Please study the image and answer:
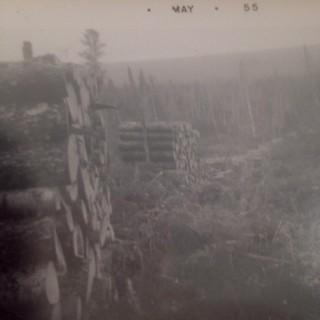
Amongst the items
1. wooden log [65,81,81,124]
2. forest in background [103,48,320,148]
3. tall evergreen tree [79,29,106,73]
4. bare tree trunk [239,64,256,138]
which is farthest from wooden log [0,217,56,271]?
bare tree trunk [239,64,256,138]

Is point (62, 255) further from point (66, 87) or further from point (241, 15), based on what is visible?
point (241, 15)

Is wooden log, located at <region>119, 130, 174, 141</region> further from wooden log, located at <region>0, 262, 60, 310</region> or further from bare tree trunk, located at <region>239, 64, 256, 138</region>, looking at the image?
wooden log, located at <region>0, 262, 60, 310</region>

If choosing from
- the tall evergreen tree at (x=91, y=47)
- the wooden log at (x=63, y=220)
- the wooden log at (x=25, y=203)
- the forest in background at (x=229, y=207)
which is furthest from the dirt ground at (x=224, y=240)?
the tall evergreen tree at (x=91, y=47)

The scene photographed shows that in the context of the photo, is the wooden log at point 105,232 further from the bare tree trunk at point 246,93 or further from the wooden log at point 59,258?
the bare tree trunk at point 246,93

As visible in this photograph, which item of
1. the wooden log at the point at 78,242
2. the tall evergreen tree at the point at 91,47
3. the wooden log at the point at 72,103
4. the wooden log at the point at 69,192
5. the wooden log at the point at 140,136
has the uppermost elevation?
the tall evergreen tree at the point at 91,47

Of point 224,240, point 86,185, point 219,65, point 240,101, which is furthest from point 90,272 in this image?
point 240,101

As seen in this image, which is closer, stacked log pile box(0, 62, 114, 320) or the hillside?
stacked log pile box(0, 62, 114, 320)

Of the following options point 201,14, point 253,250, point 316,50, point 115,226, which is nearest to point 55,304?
point 115,226
